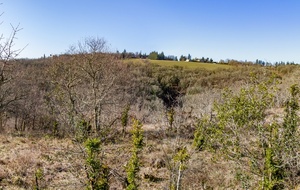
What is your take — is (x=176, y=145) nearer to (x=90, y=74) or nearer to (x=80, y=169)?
(x=80, y=169)

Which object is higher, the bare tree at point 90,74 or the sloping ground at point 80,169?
the bare tree at point 90,74

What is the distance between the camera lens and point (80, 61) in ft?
58.6

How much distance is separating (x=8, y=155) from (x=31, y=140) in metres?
3.67

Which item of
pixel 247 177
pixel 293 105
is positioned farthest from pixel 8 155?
pixel 293 105

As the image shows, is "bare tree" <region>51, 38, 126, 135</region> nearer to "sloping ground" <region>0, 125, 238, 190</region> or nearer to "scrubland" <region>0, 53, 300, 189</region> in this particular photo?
"scrubland" <region>0, 53, 300, 189</region>

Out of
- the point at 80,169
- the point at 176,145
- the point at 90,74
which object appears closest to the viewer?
the point at 80,169

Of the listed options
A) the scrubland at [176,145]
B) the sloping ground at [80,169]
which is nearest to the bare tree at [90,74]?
the scrubland at [176,145]

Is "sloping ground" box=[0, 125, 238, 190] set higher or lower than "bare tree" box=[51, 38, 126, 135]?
lower

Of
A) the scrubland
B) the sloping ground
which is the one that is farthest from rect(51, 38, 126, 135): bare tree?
the sloping ground

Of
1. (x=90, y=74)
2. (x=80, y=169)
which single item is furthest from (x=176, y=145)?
(x=90, y=74)

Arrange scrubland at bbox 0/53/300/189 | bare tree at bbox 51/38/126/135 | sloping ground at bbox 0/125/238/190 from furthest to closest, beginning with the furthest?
bare tree at bbox 51/38/126/135, sloping ground at bbox 0/125/238/190, scrubland at bbox 0/53/300/189

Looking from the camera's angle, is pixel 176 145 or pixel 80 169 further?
pixel 176 145

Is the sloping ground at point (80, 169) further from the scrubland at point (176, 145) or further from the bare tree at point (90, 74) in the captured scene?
the bare tree at point (90, 74)

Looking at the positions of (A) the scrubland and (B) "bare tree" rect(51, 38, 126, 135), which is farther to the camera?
(B) "bare tree" rect(51, 38, 126, 135)
